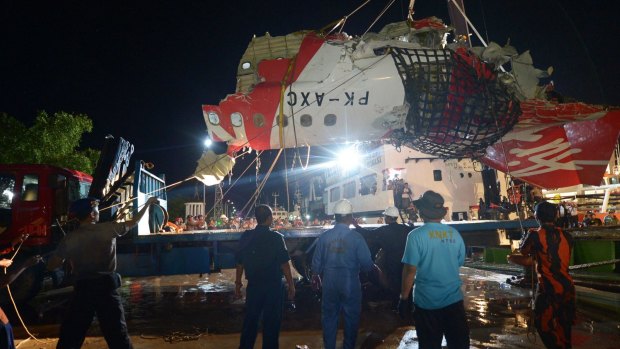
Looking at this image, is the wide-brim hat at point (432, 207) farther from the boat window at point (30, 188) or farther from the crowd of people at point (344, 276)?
the boat window at point (30, 188)

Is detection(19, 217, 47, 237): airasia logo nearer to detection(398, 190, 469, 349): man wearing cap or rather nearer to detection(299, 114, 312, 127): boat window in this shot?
detection(299, 114, 312, 127): boat window

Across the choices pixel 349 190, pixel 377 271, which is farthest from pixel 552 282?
pixel 349 190

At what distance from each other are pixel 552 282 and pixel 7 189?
8.56 metres

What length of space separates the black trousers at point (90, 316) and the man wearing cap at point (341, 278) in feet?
6.25

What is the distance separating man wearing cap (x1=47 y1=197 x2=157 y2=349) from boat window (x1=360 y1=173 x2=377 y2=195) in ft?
80.5

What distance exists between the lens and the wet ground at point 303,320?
184 inches

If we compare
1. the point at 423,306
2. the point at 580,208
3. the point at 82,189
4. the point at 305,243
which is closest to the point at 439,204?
the point at 423,306

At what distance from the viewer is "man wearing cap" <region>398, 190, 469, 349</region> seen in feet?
9.34

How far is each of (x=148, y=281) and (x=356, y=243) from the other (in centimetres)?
841

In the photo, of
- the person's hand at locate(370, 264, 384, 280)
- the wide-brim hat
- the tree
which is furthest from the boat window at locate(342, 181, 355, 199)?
the wide-brim hat

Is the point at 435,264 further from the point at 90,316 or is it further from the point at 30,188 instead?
the point at 30,188

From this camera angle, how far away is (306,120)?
523 cm

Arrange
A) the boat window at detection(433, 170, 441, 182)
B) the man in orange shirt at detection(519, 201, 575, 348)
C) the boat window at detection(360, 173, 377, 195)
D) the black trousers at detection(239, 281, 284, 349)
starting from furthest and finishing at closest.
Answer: the boat window at detection(360, 173, 377, 195)
the boat window at detection(433, 170, 441, 182)
the black trousers at detection(239, 281, 284, 349)
the man in orange shirt at detection(519, 201, 575, 348)

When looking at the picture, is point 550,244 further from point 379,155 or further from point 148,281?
point 379,155
